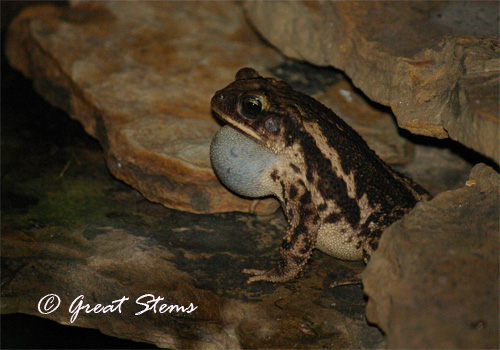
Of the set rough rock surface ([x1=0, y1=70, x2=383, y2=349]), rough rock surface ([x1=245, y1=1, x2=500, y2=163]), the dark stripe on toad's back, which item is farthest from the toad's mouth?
rough rock surface ([x1=245, y1=1, x2=500, y2=163])

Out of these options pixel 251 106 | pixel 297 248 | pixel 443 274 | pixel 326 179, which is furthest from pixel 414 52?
pixel 443 274

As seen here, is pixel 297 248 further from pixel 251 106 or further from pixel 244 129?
pixel 251 106

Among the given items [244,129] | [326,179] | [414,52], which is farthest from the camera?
[414,52]

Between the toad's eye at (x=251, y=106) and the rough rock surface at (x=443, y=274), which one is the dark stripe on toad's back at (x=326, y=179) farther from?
the rough rock surface at (x=443, y=274)

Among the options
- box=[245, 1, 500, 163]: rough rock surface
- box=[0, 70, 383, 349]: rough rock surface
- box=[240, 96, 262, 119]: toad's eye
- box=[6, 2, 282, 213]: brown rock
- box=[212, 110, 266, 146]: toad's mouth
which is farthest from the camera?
box=[6, 2, 282, 213]: brown rock

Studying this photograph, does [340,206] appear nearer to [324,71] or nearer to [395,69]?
[395,69]

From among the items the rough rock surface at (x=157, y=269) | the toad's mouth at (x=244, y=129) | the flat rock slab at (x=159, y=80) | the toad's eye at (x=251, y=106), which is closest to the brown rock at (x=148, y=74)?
the flat rock slab at (x=159, y=80)

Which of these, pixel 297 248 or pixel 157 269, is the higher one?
pixel 297 248

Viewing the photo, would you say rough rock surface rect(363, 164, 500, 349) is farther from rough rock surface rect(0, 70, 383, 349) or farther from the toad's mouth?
the toad's mouth
